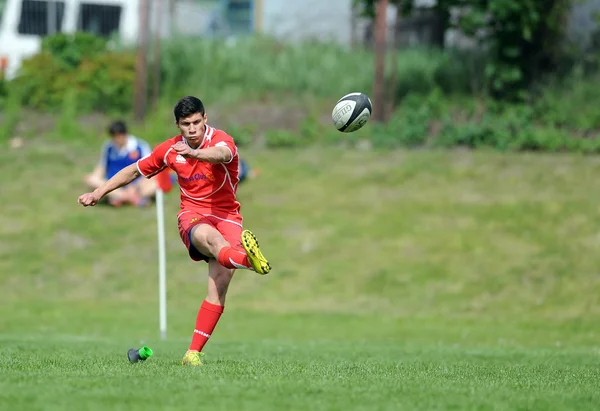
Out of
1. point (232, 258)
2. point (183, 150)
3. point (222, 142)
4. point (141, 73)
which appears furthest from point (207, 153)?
point (141, 73)

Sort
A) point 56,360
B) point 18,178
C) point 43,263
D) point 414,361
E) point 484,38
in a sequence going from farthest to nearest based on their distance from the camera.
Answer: point 484,38, point 18,178, point 43,263, point 414,361, point 56,360

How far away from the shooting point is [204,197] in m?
9.38

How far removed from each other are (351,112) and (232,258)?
2.20m

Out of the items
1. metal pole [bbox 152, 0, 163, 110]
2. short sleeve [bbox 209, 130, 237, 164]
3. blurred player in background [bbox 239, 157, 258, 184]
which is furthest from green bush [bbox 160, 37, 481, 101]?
short sleeve [bbox 209, 130, 237, 164]

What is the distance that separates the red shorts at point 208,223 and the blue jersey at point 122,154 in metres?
11.7

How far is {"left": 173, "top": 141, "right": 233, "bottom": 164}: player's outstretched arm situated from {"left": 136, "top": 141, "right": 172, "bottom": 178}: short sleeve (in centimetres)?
47

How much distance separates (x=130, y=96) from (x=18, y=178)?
4.24 m

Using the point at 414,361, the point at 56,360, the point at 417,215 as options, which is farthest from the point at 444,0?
the point at 56,360

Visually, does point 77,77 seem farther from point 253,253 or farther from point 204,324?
point 253,253

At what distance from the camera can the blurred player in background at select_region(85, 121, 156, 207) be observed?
Result: 2089cm

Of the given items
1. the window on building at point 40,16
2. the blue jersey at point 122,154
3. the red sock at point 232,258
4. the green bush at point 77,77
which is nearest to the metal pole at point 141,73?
the green bush at point 77,77

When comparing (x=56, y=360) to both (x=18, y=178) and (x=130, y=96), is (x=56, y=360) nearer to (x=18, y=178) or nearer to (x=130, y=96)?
(x=18, y=178)

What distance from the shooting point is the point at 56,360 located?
900 centimetres

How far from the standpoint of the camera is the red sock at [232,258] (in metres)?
8.70
